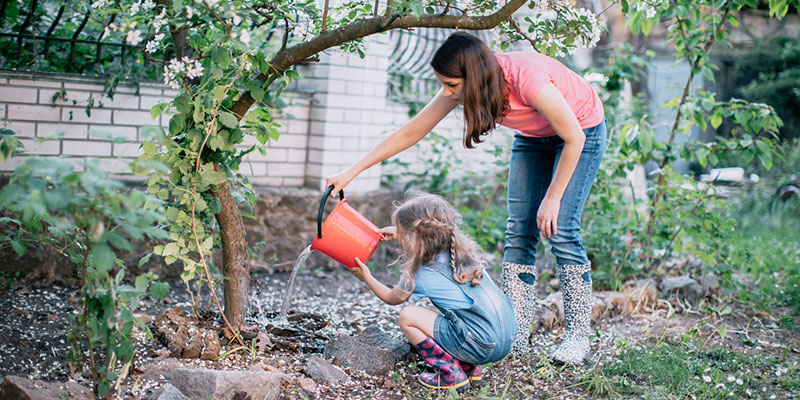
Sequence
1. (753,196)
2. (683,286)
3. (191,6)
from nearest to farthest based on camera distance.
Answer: (191,6)
(683,286)
(753,196)

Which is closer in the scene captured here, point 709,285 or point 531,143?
point 531,143

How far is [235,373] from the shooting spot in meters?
1.97

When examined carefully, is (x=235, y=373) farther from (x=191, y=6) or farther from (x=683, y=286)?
(x=683, y=286)

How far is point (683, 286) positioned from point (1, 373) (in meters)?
3.31

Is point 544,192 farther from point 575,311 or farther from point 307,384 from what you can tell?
point 307,384

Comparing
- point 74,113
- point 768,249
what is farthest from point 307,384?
point 768,249

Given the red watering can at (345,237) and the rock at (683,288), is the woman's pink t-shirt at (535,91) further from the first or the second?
the rock at (683,288)

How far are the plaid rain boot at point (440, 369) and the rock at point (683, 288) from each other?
1.92m

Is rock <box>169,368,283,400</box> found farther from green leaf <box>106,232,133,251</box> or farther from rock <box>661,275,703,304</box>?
rock <box>661,275,703,304</box>

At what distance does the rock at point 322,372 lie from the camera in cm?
222

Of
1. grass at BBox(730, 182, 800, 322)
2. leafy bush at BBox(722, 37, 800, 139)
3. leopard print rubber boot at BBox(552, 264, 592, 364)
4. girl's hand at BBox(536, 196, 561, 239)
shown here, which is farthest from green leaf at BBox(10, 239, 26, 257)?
leafy bush at BBox(722, 37, 800, 139)

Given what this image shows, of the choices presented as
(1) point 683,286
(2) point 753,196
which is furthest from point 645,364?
(2) point 753,196

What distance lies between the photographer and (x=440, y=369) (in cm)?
228

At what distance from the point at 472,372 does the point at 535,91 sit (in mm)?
1026
